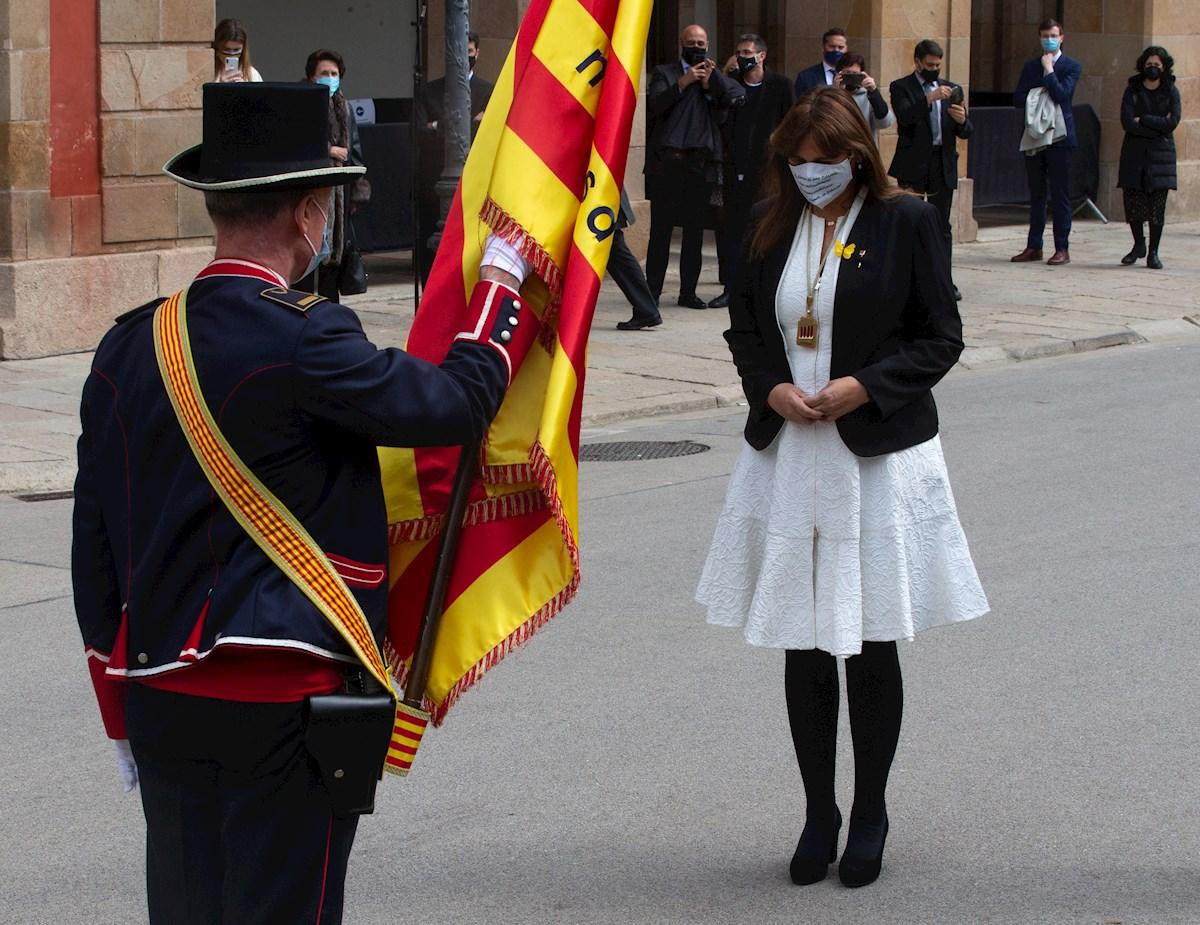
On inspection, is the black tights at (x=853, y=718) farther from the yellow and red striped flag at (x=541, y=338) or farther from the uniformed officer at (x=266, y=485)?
the uniformed officer at (x=266, y=485)

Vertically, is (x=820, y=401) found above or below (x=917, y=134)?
below

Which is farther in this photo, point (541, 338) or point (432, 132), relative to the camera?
point (432, 132)

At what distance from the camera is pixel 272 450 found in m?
3.12

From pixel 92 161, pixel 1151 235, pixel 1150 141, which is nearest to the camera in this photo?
pixel 92 161

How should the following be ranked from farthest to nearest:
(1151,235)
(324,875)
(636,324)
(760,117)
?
(1151,235) < (760,117) < (636,324) < (324,875)

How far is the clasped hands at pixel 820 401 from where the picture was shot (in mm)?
4688

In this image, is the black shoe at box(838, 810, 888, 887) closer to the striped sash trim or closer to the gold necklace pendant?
the gold necklace pendant

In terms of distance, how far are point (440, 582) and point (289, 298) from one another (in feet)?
2.18

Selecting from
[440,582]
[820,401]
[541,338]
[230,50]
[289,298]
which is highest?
[230,50]

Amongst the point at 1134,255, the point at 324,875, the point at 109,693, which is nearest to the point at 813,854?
the point at 324,875

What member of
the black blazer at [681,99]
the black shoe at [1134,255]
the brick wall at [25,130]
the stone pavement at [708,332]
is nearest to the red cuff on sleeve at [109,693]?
the stone pavement at [708,332]

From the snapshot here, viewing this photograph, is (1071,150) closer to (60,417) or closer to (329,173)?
(60,417)

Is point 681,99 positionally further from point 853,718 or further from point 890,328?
point 853,718

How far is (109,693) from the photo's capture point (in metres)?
3.41
